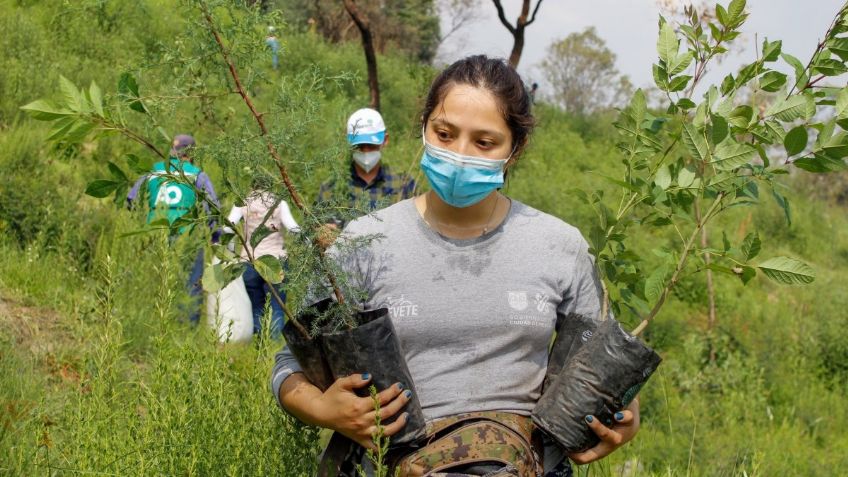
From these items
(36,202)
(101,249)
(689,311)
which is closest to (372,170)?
(101,249)

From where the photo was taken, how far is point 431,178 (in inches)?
86.7

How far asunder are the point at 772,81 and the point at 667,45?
26cm

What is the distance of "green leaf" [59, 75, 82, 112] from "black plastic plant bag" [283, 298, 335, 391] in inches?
23.8

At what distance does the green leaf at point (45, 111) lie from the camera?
1.74 metres

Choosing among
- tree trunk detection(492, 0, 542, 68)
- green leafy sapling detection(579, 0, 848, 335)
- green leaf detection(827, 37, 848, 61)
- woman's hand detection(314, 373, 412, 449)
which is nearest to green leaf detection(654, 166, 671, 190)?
green leafy sapling detection(579, 0, 848, 335)

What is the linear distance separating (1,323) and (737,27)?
11.8 feet

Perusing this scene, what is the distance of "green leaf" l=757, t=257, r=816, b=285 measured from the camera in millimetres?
2100

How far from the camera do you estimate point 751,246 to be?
2154mm

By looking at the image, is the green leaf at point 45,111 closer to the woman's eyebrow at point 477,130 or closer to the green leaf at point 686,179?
the woman's eyebrow at point 477,130

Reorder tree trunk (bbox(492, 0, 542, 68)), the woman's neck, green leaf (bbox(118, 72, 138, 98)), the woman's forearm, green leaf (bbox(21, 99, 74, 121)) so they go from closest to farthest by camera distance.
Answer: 1. green leaf (bbox(21, 99, 74, 121))
2. green leaf (bbox(118, 72, 138, 98))
3. the woman's forearm
4. the woman's neck
5. tree trunk (bbox(492, 0, 542, 68))

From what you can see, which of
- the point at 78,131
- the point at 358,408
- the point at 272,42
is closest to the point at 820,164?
the point at 358,408

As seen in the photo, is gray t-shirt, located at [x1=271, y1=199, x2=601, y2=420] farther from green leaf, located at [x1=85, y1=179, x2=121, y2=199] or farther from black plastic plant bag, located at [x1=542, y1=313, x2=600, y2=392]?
green leaf, located at [x1=85, y1=179, x2=121, y2=199]

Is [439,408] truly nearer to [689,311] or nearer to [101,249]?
[101,249]

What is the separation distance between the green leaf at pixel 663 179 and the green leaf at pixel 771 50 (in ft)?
1.17
